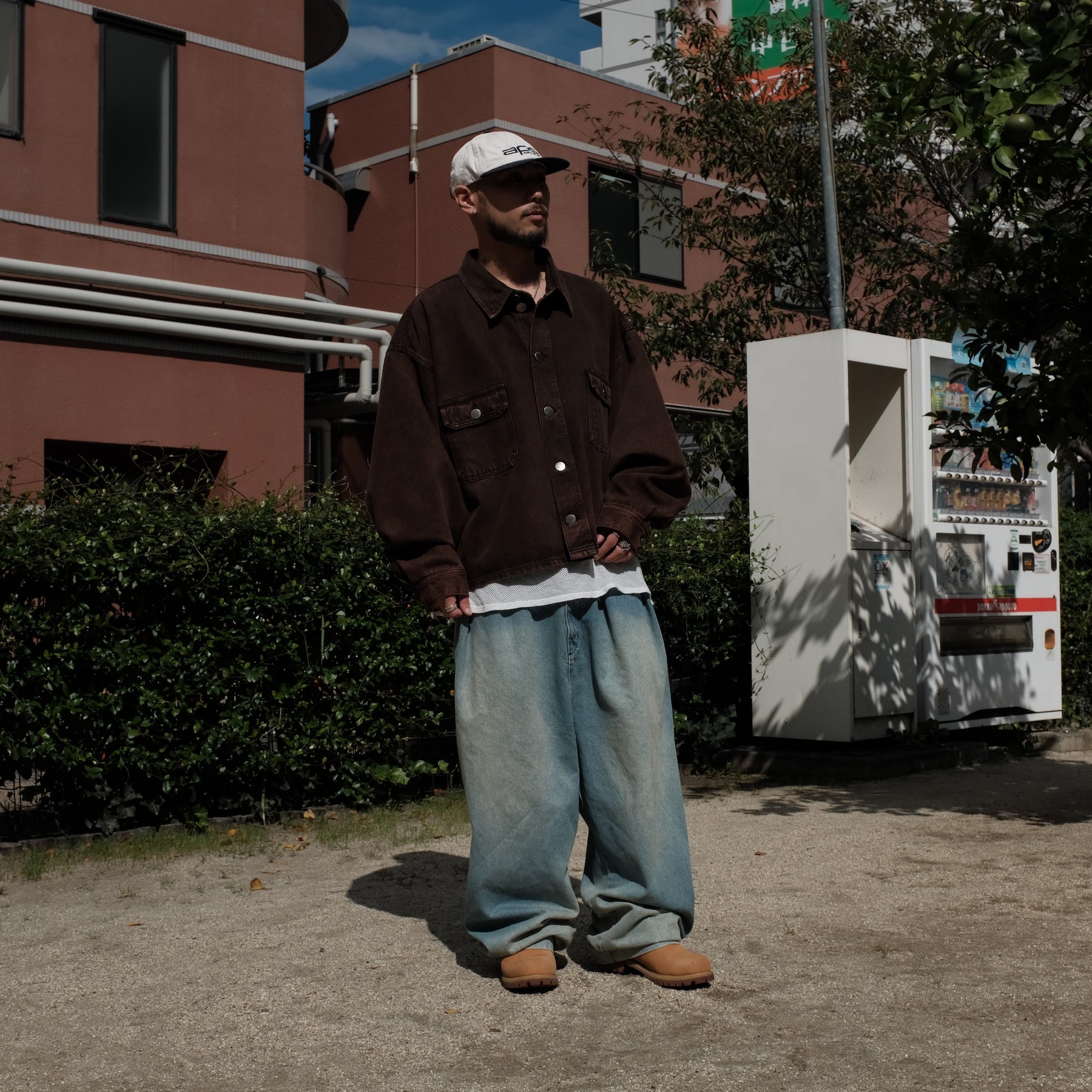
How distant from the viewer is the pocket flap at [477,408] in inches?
142

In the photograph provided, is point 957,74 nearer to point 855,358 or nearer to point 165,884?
point 855,358

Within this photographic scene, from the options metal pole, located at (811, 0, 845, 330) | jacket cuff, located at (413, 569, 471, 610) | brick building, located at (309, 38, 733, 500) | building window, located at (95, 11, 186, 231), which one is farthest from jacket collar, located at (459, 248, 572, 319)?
brick building, located at (309, 38, 733, 500)

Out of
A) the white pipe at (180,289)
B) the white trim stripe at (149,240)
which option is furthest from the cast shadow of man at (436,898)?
the white trim stripe at (149,240)

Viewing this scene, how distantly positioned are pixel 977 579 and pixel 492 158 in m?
5.50

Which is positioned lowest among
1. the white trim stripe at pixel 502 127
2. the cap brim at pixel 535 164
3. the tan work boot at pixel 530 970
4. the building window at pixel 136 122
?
the tan work boot at pixel 530 970

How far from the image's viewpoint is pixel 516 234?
146 inches

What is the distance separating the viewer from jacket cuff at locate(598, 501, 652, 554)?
11.8ft

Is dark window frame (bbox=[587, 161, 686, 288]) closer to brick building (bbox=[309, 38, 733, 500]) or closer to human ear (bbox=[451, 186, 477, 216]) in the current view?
brick building (bbox=[309, 38, 733, 500])

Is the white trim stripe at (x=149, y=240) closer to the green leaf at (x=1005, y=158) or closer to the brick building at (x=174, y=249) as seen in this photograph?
the brick building at (x=174, y=249)

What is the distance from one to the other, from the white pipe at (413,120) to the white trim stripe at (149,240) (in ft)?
12.8

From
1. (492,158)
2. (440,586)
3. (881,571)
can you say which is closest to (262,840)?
(440,586)

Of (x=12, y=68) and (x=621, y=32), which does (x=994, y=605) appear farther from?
(x=621, y=32)

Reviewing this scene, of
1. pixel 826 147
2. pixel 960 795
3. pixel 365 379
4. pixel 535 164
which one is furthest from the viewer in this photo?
pixel 365 379

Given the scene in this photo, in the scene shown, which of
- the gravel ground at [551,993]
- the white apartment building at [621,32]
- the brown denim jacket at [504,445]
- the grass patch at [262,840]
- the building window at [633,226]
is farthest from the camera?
the white apartment building at [621,32]
